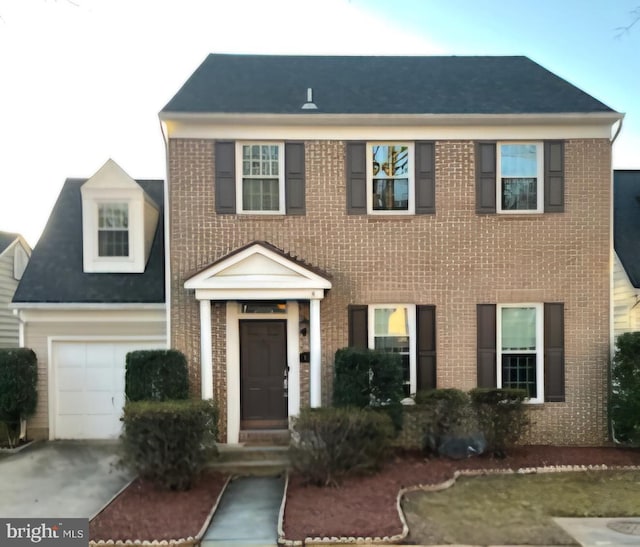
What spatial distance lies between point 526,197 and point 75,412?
989 centimetres

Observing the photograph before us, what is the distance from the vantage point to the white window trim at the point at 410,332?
30.2ft

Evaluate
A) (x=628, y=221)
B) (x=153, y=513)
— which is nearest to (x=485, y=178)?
(x=628, y=221)

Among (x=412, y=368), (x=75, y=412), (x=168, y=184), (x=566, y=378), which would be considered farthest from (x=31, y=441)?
(x=566, y=378)

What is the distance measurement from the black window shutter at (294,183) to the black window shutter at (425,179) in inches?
85.9

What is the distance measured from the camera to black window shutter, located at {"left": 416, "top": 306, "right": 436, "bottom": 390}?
923 centimetres

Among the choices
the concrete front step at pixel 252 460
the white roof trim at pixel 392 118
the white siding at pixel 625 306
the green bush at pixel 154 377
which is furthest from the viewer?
the white siding at pixel 625 306

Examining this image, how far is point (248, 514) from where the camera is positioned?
247 inches

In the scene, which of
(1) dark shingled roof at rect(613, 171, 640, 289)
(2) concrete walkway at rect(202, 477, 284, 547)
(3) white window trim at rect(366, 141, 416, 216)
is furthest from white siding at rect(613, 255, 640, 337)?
(2) concrete walkway at rect(202, 477, 284, 547)

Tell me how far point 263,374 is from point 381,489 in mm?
3364

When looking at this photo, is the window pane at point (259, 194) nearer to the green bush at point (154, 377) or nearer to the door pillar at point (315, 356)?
the door pillar at point (315, 356)

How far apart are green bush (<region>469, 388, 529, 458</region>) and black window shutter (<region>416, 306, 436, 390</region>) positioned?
109 centimetres

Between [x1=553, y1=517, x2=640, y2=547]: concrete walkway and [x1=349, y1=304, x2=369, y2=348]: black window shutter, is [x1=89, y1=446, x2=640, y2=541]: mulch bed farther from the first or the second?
[x1=349, y1=304, x2=369, y2=348]: black window shutter

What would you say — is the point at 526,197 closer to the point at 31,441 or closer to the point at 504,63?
the point at 504,63
